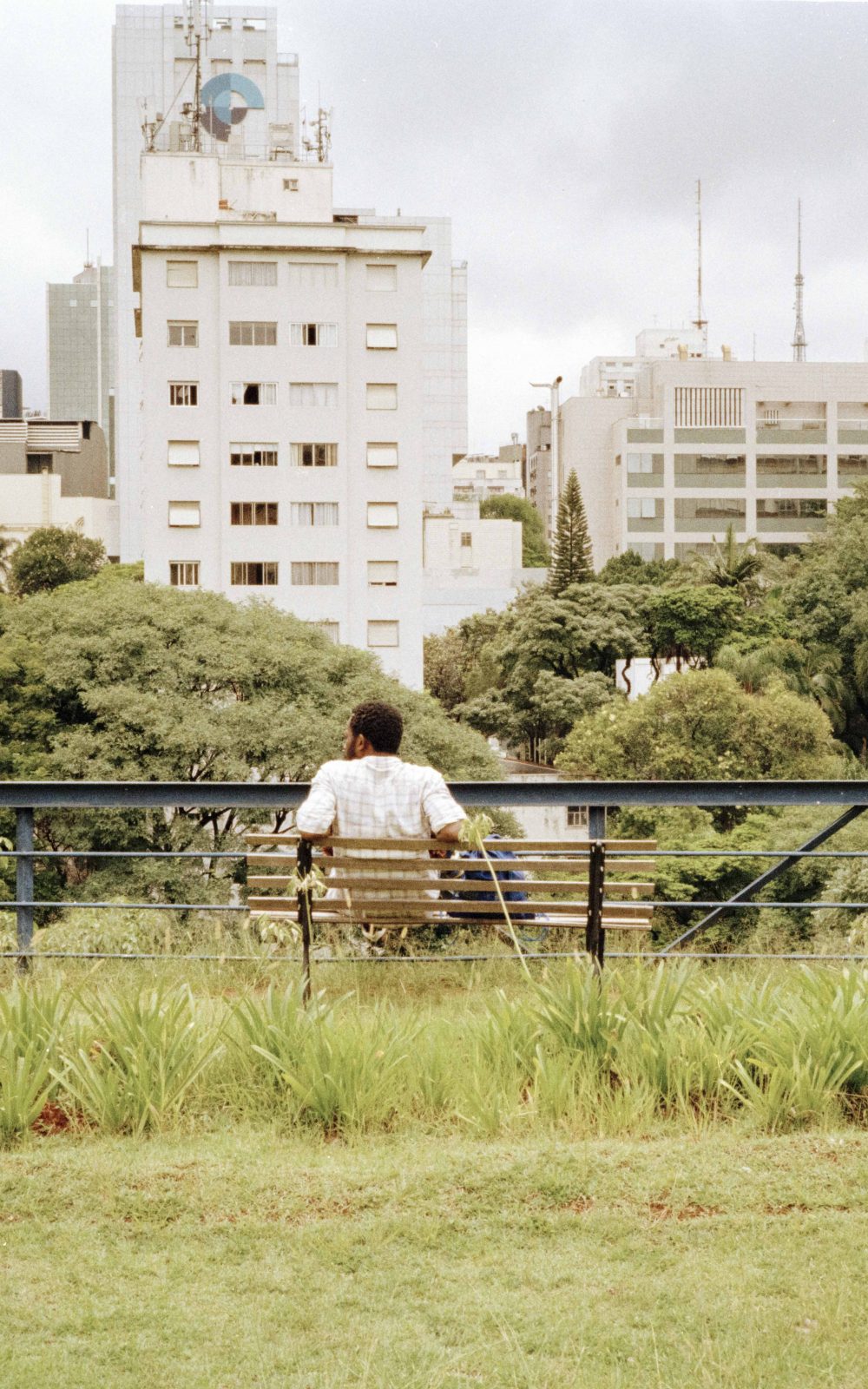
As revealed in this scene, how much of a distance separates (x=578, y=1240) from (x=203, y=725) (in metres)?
33.0

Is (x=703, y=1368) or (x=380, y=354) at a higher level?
(x=380, y=354)

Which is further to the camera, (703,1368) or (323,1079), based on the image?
(323,1079)

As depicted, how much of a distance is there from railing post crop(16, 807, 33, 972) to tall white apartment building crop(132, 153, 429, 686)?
212 ft

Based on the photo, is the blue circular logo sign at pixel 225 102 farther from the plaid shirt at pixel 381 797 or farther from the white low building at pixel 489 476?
the plaid shirt at pixel 381 797

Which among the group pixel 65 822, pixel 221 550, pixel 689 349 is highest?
pixel 689 349

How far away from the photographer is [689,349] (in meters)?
132

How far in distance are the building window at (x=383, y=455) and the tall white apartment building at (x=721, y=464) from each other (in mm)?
42635

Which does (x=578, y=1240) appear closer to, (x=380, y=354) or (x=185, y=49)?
(x=380, y=354)

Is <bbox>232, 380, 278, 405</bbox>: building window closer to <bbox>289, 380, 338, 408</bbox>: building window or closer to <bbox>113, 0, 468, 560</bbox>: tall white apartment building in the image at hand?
<bbox>289, 380, 338, 408</bbox>: building window

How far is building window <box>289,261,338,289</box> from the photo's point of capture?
70.9m

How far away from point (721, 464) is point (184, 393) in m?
52.1

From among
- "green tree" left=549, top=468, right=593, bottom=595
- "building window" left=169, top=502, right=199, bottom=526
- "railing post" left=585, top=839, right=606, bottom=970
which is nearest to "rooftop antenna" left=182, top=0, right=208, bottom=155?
"building window" left=169, top=502, right=199, bottom=526

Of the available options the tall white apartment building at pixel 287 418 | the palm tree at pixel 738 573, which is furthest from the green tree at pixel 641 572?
the tall white apartment building at pixel 287 418

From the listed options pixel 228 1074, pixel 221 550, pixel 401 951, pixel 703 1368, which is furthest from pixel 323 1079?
pixel 221 550
